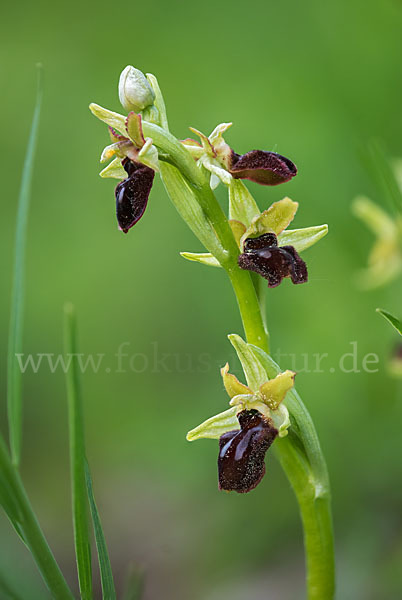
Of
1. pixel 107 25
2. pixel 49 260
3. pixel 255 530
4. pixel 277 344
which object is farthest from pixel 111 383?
pixel 107 25

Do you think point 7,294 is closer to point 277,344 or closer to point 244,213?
point 277,344

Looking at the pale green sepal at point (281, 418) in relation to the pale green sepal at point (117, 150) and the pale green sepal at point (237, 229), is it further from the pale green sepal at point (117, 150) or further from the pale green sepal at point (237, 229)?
the pale green sepal at point (117, 150)

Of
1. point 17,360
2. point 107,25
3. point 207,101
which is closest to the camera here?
point 17,360

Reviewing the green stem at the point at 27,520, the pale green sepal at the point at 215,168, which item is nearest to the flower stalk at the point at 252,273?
the pale green sepal at the point at 215,168

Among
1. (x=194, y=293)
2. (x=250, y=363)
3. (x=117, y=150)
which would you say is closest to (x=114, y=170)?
(x=117, y=150)

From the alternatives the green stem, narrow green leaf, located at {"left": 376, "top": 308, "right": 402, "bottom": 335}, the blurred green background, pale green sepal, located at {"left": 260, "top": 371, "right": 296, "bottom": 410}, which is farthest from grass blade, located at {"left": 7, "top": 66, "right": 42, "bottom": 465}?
the blurred green background

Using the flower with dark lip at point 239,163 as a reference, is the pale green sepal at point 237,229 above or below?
below

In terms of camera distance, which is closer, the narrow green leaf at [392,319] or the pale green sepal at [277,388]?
the narrow green leaf at [392,319]
